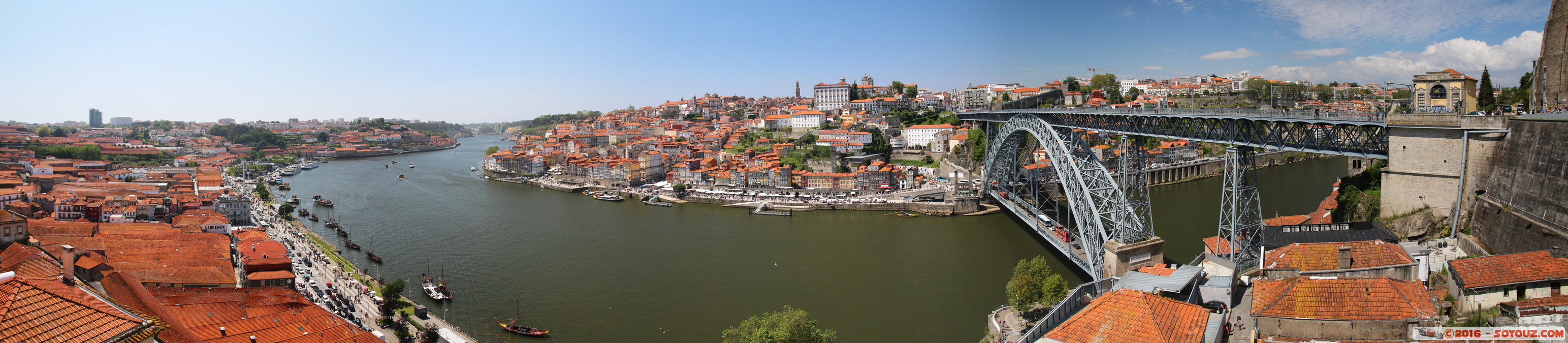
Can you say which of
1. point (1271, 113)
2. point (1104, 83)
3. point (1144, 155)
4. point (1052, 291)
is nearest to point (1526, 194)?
point (1271, 113)

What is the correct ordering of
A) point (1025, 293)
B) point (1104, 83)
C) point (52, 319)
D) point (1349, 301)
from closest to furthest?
point (52, 319)
point (1349, 301)
point (1025, 293)
point (1104, 83)

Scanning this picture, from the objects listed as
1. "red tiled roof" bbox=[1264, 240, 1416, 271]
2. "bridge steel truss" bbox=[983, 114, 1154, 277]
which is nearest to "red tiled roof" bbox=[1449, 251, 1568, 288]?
"red tiled roof" bbox=[1264, 240, 1416, 271]

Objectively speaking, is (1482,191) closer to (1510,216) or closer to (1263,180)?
(1510,216)

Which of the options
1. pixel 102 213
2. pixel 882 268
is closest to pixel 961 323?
pixel 882 268

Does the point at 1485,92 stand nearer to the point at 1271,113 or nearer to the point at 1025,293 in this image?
the point at 1271,113

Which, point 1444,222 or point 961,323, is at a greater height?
point 1444,222
